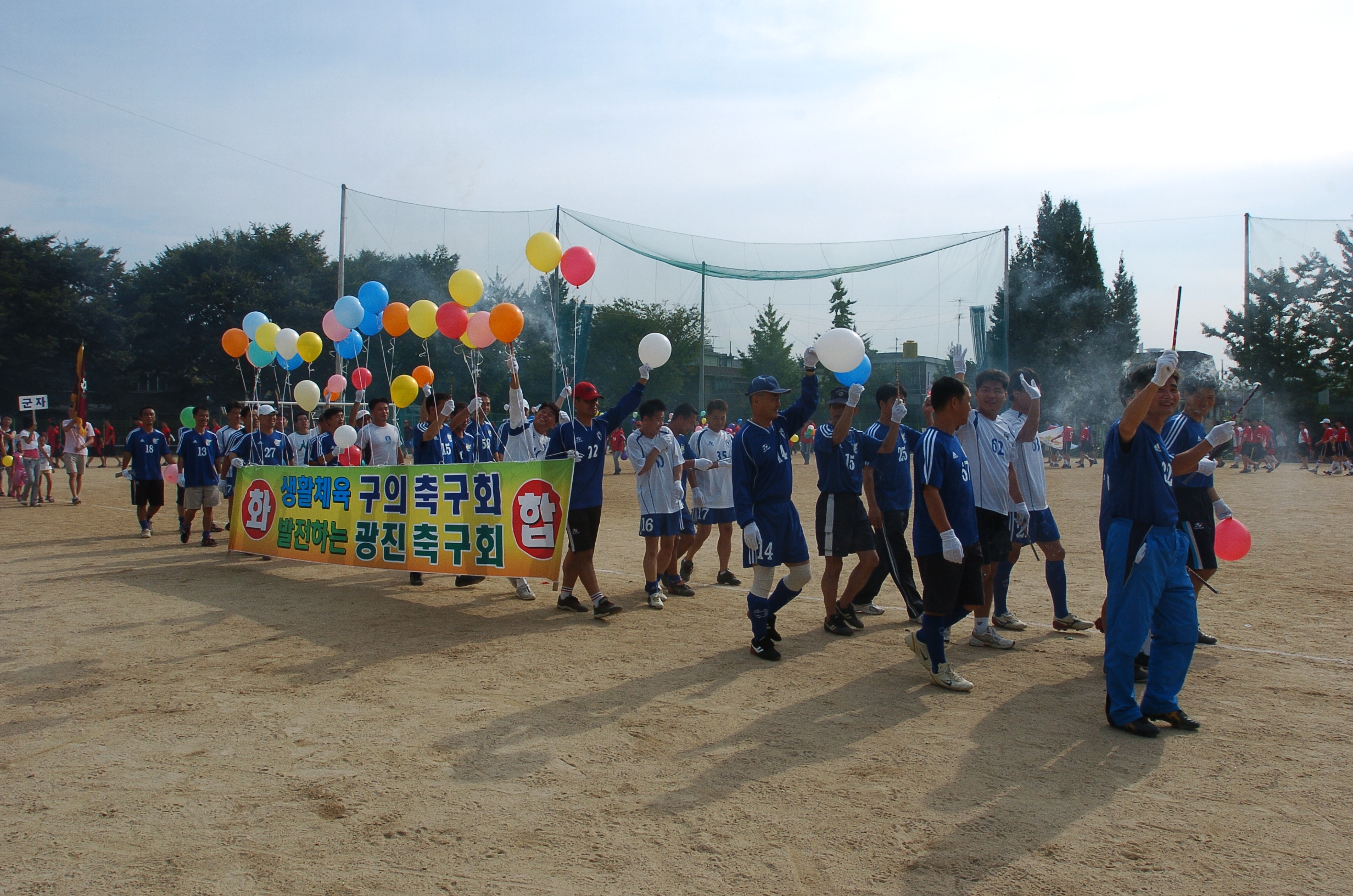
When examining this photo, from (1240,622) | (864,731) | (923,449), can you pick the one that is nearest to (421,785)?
(864,731)

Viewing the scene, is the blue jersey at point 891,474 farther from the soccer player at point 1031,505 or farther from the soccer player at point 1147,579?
the soccer player at point 1147,579

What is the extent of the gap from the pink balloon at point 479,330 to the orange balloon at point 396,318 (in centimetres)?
126

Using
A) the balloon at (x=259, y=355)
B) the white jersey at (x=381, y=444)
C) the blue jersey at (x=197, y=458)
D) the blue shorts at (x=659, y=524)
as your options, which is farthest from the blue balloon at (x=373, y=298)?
the blue shorts at (x=659, y=524)

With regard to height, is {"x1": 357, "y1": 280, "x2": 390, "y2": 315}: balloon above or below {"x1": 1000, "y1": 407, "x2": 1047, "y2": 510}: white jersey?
above

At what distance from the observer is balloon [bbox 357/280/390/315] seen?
9.45 m

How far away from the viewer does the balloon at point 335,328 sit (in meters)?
9.80

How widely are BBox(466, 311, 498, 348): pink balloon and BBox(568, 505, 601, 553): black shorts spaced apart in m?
2.32

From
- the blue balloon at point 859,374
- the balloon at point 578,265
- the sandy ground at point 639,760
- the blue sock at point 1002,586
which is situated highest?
the balloon at point 578,265

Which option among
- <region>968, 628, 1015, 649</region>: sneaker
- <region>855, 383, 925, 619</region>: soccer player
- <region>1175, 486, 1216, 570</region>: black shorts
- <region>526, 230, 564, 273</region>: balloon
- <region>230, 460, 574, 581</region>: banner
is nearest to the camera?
<region>1175, 486, 1216, 570</region>: black shorts

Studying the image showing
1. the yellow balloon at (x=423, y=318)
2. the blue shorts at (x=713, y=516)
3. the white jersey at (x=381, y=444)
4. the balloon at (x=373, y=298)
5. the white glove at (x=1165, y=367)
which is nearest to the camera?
the white glove at (x=1165, y=367)

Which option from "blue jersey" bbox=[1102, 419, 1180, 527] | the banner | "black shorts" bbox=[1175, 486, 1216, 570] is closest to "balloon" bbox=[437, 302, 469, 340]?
the banner

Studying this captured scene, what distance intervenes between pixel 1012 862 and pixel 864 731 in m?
1.36

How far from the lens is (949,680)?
5.05m

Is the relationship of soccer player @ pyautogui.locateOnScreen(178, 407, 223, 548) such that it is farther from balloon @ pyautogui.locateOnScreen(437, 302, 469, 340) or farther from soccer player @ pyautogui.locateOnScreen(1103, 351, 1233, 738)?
soccer player @ pyautogui.locateOnScreen(1103, 351, 1233, 738)
